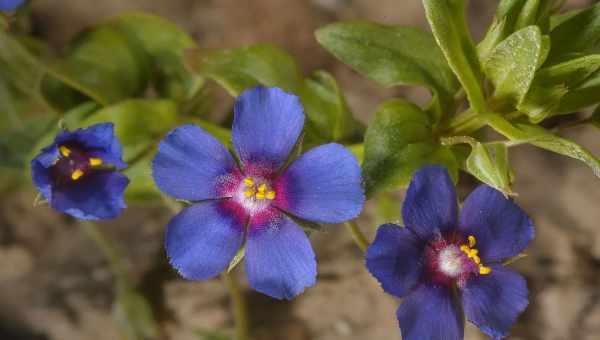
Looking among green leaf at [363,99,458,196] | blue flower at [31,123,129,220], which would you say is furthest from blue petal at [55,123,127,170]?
green leaf at [363,99,458,196]

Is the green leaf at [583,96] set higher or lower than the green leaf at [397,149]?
higher

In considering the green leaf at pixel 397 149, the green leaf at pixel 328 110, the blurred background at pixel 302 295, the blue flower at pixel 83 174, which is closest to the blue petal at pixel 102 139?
the blue flower at pixel 83 174

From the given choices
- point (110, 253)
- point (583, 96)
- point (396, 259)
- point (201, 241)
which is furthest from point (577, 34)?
point (110, 253)

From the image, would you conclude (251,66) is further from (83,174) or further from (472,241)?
(472,241)

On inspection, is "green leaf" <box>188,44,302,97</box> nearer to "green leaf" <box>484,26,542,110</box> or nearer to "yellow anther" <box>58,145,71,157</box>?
"yellow anther" <box>58,145,71,157</box>

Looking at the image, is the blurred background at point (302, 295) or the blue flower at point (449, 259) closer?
the blue flower at point (449, 259)

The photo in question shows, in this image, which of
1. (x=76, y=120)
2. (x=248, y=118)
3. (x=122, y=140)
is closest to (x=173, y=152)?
(x=248, y=118)

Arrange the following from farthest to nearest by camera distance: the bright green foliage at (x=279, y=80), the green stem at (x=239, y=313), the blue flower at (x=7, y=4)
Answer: the green stem at (x=239, y=313) → the bright green foliage at (x=279, y=80) → the blue flower at (x=7, y=4)

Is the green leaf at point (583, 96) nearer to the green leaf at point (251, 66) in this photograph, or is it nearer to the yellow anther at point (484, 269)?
the yellow anther at point (484, 269)
